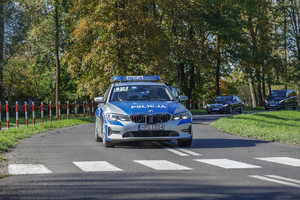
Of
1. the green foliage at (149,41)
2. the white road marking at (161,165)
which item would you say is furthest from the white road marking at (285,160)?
the green foliage at (149,41)

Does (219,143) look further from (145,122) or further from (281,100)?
(281,100)

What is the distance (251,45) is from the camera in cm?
5050

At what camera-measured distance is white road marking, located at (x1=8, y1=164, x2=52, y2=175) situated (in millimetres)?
8148

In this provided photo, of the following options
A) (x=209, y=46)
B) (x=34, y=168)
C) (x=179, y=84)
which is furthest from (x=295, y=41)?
(x=34, y=168)

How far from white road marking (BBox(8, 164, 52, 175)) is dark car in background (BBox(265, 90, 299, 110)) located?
1409 inches

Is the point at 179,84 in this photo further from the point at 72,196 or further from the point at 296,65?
the point at 72,196

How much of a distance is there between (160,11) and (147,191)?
129ft

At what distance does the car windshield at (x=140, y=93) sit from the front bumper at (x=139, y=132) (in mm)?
1181

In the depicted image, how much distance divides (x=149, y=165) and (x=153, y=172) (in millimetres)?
901

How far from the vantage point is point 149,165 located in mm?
8938

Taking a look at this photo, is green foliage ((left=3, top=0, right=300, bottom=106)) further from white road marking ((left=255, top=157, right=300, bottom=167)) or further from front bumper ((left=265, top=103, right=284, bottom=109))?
white road marking ((left=255, top=157, right=300, bottom=167))

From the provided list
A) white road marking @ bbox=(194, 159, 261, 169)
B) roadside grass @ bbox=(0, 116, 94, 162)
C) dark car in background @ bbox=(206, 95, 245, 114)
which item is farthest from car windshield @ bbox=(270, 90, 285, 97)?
white road marking @ bbox=(194, 159, 261, 169)

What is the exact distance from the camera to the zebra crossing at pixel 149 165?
8383 mm

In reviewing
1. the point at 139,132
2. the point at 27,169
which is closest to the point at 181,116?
the point at 139,132
